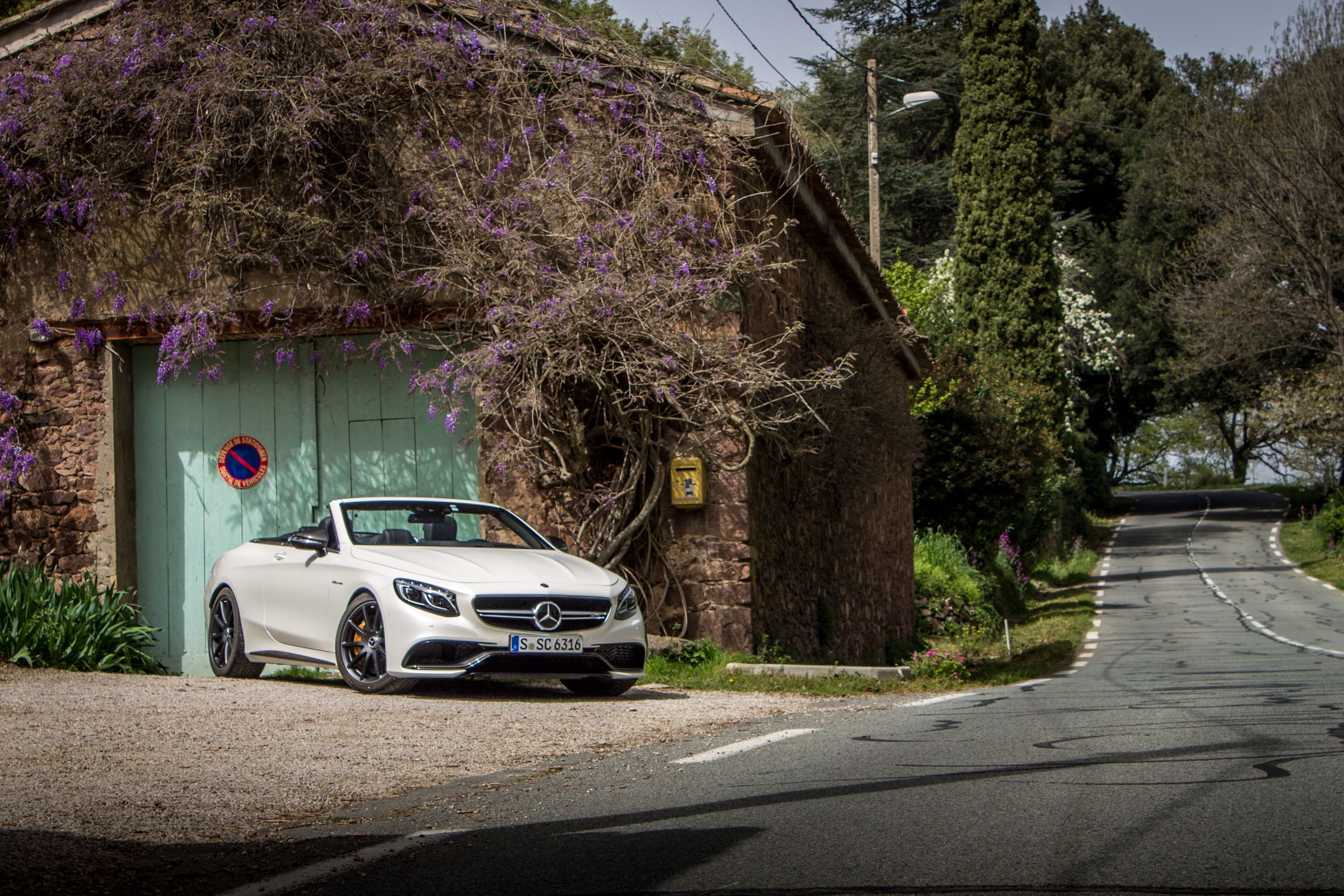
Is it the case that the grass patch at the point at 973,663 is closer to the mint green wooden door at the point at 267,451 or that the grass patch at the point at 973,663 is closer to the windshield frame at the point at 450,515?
the windshield frame at the point at 450,515

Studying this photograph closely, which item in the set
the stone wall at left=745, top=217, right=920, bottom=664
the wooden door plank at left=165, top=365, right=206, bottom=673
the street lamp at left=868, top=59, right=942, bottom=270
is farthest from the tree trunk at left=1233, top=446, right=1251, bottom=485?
the wooden door plank at left=165, top=365, right=206, bottom=673

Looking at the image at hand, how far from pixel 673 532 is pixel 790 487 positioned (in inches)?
90.1

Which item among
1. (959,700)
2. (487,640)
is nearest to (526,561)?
(487,640)

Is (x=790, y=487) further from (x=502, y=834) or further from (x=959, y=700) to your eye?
(x=502, y=834)

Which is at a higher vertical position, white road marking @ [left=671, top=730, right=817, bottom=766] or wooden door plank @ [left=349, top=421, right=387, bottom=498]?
wooden door plank @ [left=349, top=421, right=387, bottom=498]

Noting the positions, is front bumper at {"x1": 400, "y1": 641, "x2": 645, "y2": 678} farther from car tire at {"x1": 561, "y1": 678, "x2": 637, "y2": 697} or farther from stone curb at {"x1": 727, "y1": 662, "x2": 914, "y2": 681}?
stone curb at {"x1": 727, "y1": 662, "x2": 914, "y2": 681}

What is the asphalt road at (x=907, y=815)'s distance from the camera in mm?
3961

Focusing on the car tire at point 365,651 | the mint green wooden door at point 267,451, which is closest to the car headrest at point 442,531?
the car tire at point 365,651

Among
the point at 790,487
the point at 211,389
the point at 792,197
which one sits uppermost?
the point at 792,197

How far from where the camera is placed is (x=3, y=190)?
13.0 metres

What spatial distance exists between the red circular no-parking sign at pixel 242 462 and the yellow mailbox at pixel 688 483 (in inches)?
164

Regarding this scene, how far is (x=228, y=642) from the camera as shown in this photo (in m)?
11.0

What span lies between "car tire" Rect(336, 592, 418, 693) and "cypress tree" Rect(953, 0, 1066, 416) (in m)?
27.5

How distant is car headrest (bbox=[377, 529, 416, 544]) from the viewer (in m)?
10.3
